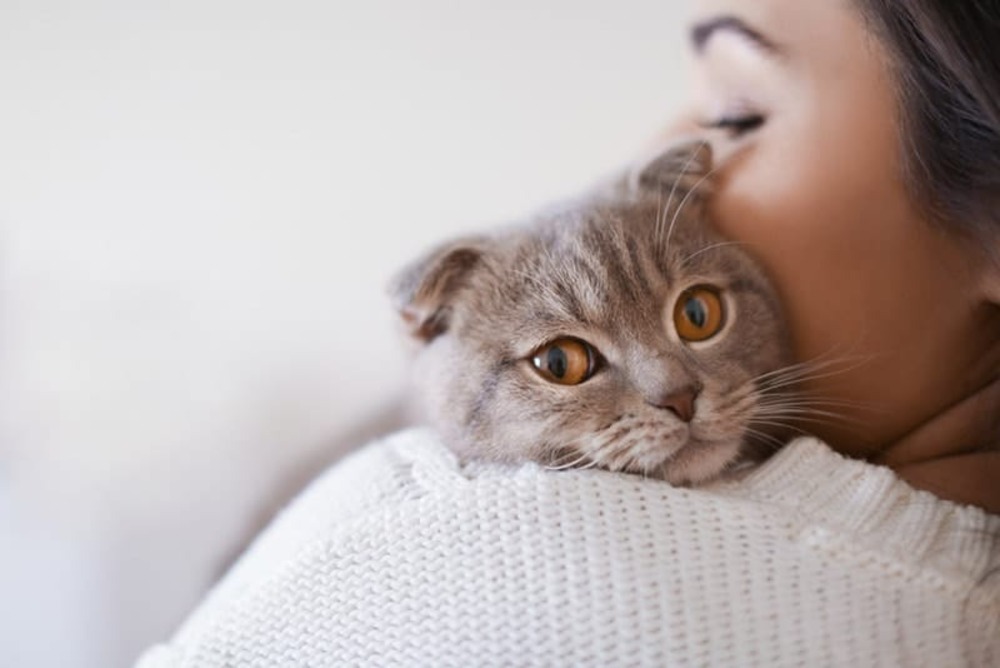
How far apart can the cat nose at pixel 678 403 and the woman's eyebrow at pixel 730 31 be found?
1.47ft

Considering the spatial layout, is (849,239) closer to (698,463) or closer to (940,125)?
(940,125)

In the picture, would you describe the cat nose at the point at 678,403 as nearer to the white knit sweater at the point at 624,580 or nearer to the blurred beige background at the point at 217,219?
the white knit sweater at the point at 624,580

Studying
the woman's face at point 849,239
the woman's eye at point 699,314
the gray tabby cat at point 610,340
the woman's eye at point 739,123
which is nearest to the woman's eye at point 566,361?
the gray tabby cat at point 610,340

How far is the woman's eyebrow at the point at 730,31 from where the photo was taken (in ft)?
3.58

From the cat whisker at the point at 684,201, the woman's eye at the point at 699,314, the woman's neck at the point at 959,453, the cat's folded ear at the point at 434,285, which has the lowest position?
the woman's neck at the point at 959,453

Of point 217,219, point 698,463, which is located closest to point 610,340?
point 698,463

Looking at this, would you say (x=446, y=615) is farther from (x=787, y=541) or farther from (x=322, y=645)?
(x=787, y=541)

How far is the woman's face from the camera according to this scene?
1.01m

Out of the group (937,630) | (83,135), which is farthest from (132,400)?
(937,630)

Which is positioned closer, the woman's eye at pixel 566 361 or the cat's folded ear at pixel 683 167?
the woman's eye at pixel 566 361

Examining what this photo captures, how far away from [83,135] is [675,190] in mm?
1134

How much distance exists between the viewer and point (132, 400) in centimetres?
179

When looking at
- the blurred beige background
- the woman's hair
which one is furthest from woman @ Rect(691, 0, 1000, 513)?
the blurred beige background

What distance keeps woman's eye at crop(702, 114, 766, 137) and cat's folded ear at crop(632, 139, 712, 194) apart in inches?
1.7
